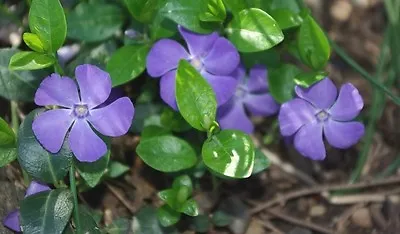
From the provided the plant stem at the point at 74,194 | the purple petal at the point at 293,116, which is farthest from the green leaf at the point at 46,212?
the purple petal at the point at 293,116

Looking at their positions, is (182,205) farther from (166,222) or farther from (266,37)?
(266,37)

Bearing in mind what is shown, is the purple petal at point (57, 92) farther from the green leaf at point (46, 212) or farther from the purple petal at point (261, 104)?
the purple petal at point (261, 104)

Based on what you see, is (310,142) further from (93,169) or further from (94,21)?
(94,21)

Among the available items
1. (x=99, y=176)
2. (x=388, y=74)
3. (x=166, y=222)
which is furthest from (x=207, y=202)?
(x=388, y=74)

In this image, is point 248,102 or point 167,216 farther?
point 248,102

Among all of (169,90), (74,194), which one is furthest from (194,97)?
(74,194)

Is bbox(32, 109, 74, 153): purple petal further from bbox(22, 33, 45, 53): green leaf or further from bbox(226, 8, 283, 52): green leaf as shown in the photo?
bbox(226, 8, 283, 52): green leaf

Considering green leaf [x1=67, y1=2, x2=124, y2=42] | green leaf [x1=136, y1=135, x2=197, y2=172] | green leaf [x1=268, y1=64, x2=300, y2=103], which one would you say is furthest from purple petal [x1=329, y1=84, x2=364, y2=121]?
green leaf [x1=67, y1=2, x2=124, y2=42]
